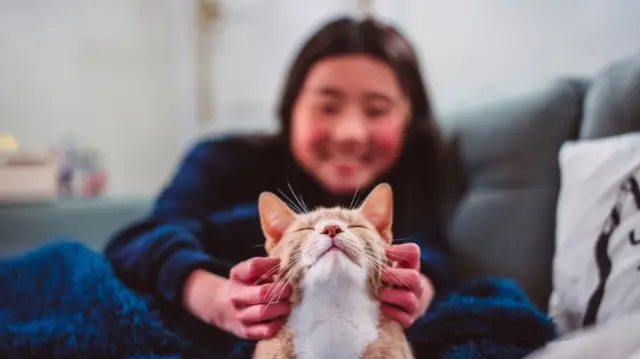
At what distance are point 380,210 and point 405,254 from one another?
0.03m

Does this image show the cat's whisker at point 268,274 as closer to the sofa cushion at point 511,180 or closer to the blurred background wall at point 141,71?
the sofa cushion at point 511,180

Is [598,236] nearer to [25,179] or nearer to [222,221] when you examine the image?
[222,221]

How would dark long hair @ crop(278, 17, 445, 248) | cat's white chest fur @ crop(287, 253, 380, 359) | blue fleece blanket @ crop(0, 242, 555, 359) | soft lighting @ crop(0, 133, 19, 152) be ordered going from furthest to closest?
soft lighting @ crop(0, 133, 19, 152)
dark long hair @ crop(278, 17, 445, 248)
blue fleece blanket @ crop(0, 242, 555, 359)
cat's white chest fur @ crop(287, 253, 380, 359)

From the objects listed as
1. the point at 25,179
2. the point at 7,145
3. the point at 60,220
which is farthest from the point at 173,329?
the point at 7,145

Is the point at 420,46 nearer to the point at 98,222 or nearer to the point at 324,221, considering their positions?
the point at 98,222

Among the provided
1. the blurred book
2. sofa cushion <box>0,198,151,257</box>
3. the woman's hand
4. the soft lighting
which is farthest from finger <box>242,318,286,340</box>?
the soft lighting

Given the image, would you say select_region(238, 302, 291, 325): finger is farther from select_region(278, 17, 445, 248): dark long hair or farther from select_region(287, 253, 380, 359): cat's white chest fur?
select_region(278, 17, 445, 248): dark long hair

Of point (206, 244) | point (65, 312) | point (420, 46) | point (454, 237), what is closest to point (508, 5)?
point (420, 46)

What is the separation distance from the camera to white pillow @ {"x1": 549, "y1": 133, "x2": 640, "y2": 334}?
0.51m

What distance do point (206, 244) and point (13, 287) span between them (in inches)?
9.5

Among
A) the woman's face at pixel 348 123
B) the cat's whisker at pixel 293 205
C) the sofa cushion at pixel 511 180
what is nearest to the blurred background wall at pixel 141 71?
the sofa cushion at pixel 511 180

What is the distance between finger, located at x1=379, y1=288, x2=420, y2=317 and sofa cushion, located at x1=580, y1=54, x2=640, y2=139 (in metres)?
0.40

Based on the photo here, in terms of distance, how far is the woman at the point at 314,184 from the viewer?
41 centimetres

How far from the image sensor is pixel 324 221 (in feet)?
1.19
